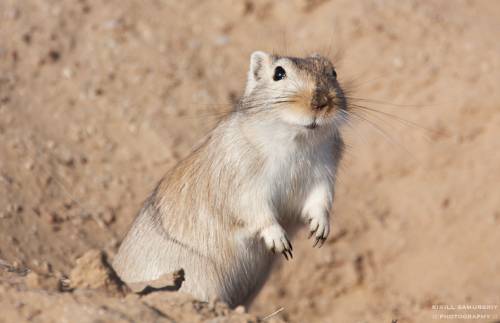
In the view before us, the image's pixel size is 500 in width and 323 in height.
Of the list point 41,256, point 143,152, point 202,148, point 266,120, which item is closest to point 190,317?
point 266,120

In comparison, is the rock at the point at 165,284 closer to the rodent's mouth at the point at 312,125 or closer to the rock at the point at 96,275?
the rock at the point at 96,275

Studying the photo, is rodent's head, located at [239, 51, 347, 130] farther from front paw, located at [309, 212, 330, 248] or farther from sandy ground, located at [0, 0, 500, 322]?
sandy ground, located at [0, 0, 500, 322]

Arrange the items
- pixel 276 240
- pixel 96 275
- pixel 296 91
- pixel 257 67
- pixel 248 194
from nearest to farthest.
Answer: pixel 96 275 → pixel 296 91 → pixel 276 240 → pixel 248 194 → pixel 257 67

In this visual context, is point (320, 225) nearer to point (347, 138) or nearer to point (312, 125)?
point (312, 125)

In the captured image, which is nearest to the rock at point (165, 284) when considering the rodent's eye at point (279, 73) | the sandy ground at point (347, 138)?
the rodent's eye at point (279, 73)

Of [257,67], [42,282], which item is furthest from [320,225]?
[42,282]

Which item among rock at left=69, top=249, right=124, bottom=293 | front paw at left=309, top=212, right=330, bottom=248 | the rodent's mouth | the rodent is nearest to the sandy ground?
the rodent

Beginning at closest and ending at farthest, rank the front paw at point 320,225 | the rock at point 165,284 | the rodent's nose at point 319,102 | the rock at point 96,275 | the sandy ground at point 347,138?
1. the rock at point 96,275
2. the rock at point 165,284
3. the rodent's nose at point 319,102
4. the front paw at point 320,225
5. the sandy ground at point 347,138
